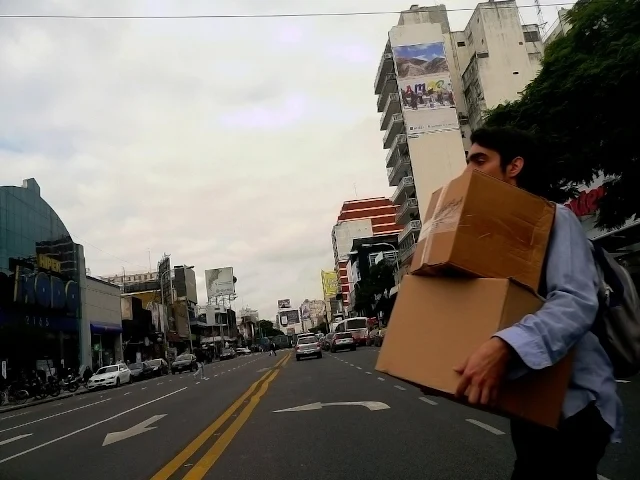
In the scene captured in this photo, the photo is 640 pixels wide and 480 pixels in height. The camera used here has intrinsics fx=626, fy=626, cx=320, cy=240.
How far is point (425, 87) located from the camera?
54531mm

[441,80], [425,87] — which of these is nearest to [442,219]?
[425,87]

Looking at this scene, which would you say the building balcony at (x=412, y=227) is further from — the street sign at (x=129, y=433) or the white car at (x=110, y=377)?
the street sign at (x=129, y=433)

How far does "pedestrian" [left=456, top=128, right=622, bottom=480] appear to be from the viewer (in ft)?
5.87

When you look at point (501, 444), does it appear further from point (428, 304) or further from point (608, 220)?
point (608, 220)

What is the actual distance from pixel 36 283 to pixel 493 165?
4036 cm

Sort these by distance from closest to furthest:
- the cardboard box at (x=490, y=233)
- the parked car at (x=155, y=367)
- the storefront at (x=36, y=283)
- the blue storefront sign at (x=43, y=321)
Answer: the cardboard box at (x=490, y=233) → the storefront at (x=36, y=283) → the blue storefront sign at (x=43, y=321) → the parked car at (x=155, y=367)

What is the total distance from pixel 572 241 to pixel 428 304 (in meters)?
0.50

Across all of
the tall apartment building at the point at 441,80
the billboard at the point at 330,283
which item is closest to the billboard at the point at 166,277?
the tall apartment building at the point at 441,80

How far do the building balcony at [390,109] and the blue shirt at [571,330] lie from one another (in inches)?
2227

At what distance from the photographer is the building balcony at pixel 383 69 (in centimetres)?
5694

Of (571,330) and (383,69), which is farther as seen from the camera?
(383,69)

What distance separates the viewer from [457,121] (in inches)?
2190

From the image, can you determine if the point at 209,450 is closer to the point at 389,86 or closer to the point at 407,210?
the point at 407,210

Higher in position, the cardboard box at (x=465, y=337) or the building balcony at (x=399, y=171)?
the building balcony at (x=399, y=171)
